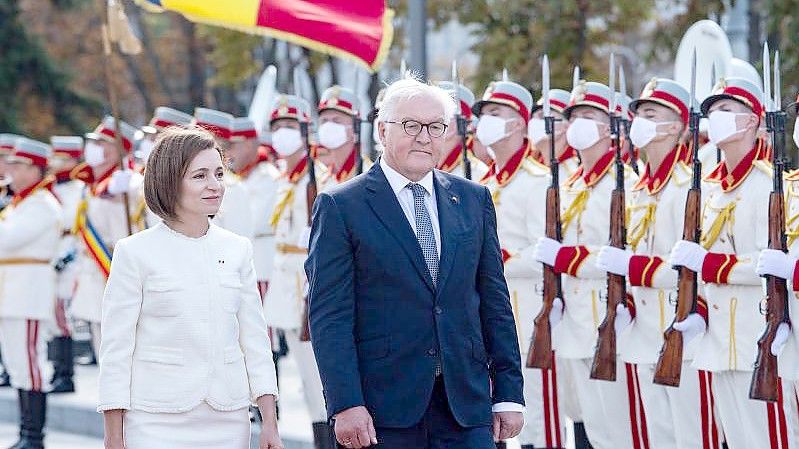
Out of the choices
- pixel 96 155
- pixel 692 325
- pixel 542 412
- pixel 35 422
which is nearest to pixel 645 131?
pixel 692 325

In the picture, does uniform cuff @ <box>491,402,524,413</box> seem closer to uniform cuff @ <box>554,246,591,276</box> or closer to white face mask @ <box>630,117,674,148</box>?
white face mask @ <box>630,117,674,148</box>

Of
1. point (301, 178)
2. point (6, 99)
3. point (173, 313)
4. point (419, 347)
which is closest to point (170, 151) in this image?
point (173, 313)

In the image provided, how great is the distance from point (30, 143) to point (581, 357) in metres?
4.81

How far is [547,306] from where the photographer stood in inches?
341

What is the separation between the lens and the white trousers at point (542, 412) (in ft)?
29.7

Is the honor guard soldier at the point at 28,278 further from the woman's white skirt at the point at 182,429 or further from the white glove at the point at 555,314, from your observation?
the woman's white skirt at the point at 182,429

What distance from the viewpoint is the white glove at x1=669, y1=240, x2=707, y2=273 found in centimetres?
757

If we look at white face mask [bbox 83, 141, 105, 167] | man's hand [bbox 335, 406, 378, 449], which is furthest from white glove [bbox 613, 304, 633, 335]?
white face mask [bbox 83, 141, 105, 167]

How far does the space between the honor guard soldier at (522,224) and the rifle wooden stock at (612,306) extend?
2.38ft

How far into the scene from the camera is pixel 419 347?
5.61m

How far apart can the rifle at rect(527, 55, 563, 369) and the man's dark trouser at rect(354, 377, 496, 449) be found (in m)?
2.93

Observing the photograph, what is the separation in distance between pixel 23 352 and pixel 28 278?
523mm

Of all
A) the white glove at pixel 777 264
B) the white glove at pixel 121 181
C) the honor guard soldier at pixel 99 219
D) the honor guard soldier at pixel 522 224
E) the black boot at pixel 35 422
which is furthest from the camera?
the honor guard soldier at pixel 99 219

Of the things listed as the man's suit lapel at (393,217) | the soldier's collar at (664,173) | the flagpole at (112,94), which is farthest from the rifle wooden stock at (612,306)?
the flagpole at (112,94)
